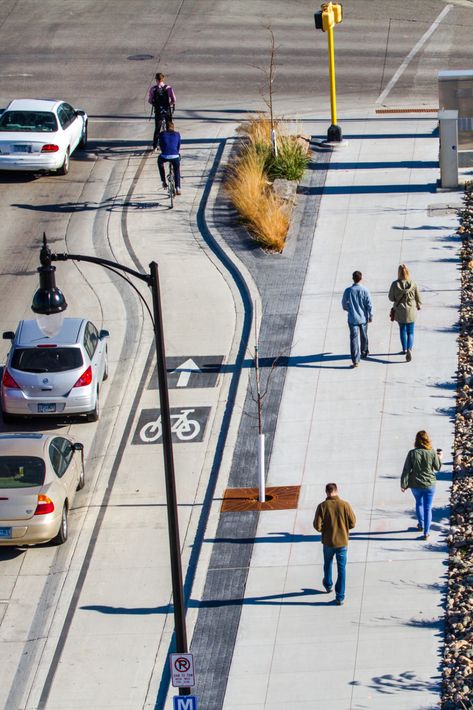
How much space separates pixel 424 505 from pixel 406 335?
529cm

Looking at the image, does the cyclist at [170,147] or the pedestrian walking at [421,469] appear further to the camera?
the cyclist at [170,147]

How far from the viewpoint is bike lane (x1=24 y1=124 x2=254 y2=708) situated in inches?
688

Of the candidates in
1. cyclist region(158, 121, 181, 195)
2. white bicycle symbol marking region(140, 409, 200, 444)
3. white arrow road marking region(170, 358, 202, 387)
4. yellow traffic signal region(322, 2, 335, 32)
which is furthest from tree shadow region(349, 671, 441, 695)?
yellow traffic signal region(322, 2, 335, 32)

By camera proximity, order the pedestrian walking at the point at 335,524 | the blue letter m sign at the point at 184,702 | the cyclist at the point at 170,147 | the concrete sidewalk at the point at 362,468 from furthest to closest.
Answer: the cyclist at the point at 170,147 → the pedestrian walking at the point at 335,524 → the concrete sidewalk at the point at 362,468 → the blue letter m sign at the point at 184,702

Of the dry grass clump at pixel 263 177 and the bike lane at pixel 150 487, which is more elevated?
the bike lane at pixel 150 487

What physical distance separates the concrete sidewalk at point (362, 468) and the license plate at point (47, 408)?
3309 mm

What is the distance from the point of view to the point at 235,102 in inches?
1460

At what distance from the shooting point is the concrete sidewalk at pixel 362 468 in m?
16.8

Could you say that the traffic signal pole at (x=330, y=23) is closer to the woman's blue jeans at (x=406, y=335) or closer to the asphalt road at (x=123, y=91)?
the asphalt road at (x=123, y=91)

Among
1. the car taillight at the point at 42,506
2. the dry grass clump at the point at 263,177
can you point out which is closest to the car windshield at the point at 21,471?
the car taillight at the point at 42,506

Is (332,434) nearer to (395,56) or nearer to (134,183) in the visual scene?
(134,183)

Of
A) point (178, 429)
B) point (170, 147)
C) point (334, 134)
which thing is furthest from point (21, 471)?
point (334, 134)

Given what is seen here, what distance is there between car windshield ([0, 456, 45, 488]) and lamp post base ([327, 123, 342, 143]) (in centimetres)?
1550

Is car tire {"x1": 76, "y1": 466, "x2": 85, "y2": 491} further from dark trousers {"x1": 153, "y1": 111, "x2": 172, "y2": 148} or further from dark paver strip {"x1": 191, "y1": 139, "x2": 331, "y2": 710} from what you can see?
dark trousers {"x1": 153, "y1": 111, "x2": 172, "y2": 148}
